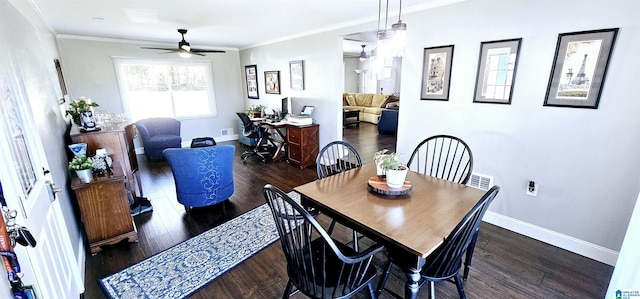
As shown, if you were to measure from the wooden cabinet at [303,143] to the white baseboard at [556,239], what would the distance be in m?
2.81

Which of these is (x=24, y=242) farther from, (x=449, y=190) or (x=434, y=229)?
(x=449, y=190)

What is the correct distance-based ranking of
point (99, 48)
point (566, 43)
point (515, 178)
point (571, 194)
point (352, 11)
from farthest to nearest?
point (99, 48) < point (352, 11) < point (515, 178) < point (571, 194) < point (566, 43)

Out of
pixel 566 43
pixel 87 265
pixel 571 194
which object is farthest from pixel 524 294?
pixel 87 265

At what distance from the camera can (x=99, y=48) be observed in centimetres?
500

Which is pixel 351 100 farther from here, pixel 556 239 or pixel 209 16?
pixel 556 239

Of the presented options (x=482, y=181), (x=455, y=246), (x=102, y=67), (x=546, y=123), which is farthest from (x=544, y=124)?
(x=102, y=67)

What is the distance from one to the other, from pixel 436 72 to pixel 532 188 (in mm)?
1489

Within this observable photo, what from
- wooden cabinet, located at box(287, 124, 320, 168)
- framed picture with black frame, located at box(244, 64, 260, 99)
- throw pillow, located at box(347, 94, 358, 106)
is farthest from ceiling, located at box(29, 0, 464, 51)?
throw pillow, located at box(347, 94, 358, 106)

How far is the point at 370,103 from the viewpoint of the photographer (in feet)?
30.8

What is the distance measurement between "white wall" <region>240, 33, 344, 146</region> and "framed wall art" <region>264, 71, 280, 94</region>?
0.28 feet

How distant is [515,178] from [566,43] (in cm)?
124

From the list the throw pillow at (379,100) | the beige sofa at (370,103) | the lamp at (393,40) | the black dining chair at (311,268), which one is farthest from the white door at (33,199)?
the throw pillow at (379,100)

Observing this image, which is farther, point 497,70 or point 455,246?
point 497,70

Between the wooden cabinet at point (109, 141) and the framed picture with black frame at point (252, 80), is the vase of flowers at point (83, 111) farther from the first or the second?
the framed picture with black frame at point (252, 80)
